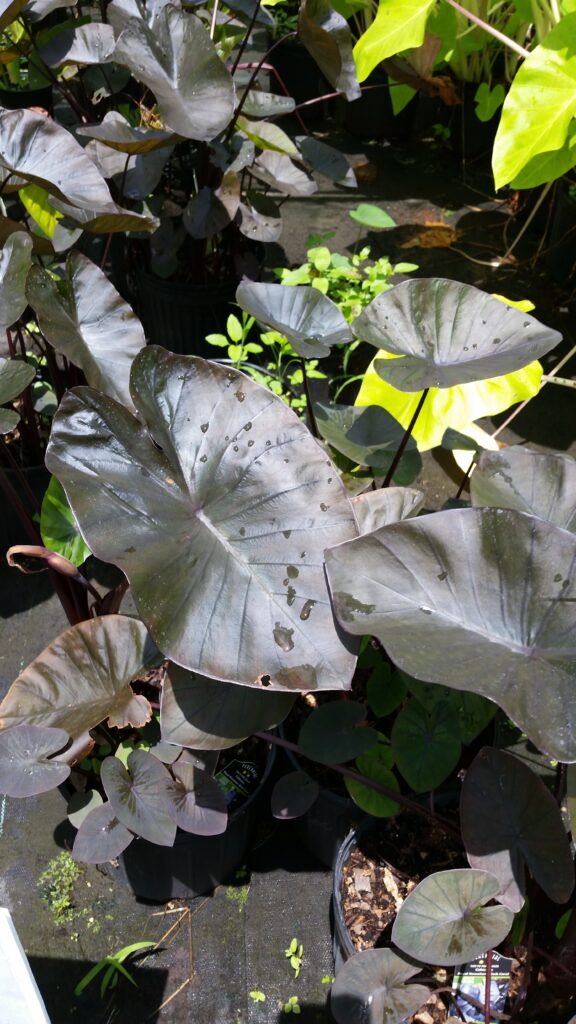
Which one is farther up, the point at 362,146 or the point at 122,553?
the point at 122,553

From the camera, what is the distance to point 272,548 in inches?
41.4

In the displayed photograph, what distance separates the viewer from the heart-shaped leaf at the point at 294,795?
1.28 meters

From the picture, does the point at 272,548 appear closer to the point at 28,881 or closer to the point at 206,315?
the point at 28,881

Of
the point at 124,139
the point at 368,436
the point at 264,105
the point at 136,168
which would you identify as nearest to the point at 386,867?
the point at 368,436

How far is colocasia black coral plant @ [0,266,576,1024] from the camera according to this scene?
3.09ft

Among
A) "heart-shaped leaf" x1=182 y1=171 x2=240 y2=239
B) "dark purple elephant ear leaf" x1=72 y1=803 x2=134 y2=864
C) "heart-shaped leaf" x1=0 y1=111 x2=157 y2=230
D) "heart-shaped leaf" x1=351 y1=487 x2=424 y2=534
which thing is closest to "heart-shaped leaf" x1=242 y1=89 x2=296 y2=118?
"heart-shaped leaf" x1=182 y1=171 x2=240 y2=239

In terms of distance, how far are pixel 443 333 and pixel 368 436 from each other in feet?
0.85

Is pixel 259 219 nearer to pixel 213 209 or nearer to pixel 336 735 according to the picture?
pixel 213 209

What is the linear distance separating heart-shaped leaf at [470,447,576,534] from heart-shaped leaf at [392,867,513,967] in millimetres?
451

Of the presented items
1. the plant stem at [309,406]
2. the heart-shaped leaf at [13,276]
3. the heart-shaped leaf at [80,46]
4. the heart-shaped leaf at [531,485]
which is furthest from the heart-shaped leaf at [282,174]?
the heart-shaped leaf at [531,485]

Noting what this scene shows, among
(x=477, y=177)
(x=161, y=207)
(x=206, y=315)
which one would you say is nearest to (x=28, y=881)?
(x=206, y=315)

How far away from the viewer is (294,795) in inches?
50.9

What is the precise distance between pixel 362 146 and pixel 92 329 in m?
2.54

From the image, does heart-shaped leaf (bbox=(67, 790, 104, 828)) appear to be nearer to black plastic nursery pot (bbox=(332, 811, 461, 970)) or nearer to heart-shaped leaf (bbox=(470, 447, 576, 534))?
black plastic nursery pot (bbox=(332, 811, 461, 970))
